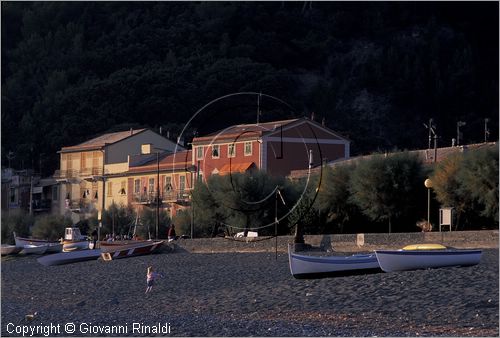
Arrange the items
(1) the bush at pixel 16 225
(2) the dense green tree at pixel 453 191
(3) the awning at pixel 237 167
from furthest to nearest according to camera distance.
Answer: (1) the bush at pixel 16 225
(3) the awning at pixel 237 167
(2) the dense green tree at pixel 453 191

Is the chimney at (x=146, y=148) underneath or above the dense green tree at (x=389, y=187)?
above

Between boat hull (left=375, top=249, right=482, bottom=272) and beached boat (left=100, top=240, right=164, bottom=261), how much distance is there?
15.0 meters

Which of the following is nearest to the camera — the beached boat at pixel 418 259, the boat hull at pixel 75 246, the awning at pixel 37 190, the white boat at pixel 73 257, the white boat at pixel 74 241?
the beached boat at pixel 418 259

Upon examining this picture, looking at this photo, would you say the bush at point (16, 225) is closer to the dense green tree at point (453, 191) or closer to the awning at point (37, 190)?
the awning at point (37, 190)

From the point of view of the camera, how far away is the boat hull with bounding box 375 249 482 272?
25.8 m

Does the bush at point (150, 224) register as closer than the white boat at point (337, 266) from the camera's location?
No

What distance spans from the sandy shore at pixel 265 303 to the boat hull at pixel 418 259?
1.40 ft


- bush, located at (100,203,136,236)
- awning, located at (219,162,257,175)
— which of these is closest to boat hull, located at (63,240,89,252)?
awning, located at (219,162,257,175)

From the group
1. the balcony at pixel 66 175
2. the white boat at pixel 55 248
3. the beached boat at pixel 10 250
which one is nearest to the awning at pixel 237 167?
the white boat at pixel 55 248

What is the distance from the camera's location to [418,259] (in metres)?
25.8

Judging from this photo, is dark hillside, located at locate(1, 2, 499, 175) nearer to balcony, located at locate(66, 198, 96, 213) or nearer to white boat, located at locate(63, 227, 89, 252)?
balcony, located at locate(66, 198, 96, 213)

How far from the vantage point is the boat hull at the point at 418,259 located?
84.5ft

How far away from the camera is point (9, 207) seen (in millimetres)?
70250

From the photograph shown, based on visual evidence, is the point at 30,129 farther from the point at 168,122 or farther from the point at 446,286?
the point at 446,286
